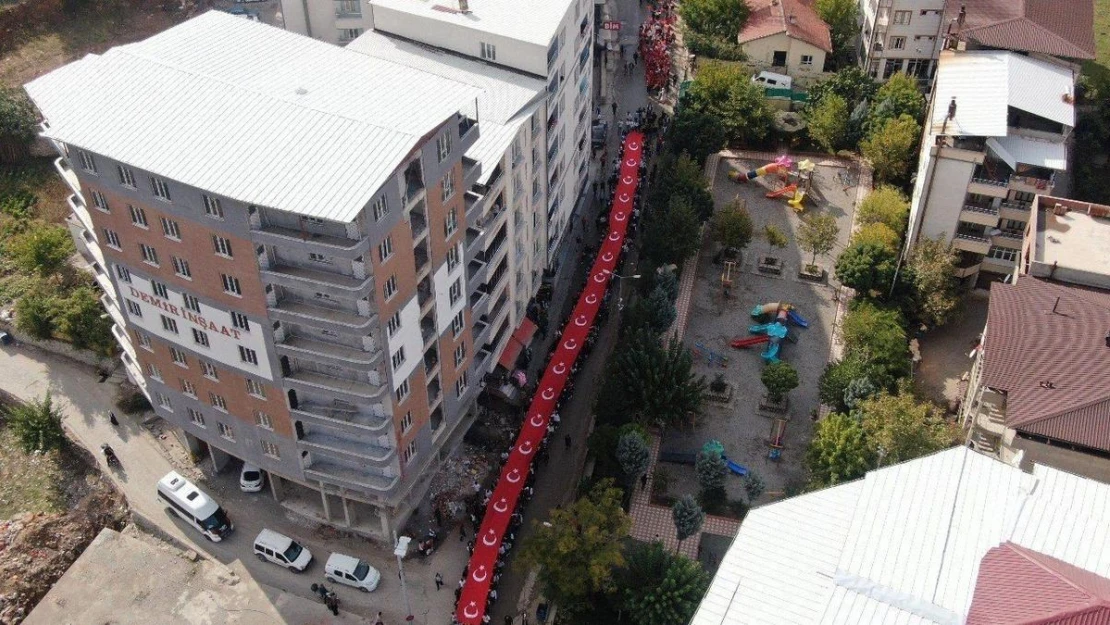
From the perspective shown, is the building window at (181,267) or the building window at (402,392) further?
the building window at (402,392)

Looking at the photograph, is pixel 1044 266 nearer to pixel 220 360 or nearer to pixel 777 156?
pixel 777 156

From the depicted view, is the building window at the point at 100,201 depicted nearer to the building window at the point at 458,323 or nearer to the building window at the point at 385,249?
the building window at the point at 385,249

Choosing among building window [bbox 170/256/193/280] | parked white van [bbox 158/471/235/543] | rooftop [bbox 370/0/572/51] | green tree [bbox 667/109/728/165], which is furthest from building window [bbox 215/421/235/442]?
green tree [bbox 667/109/728/165]

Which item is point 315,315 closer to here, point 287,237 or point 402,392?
point 287,237

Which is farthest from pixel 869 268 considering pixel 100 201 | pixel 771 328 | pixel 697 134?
pixel 100 201

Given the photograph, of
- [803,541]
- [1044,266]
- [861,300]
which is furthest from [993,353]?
[803,541]

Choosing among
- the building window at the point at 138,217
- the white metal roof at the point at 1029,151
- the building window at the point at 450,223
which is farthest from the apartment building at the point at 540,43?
the white metal roof at the point at 1029,151
